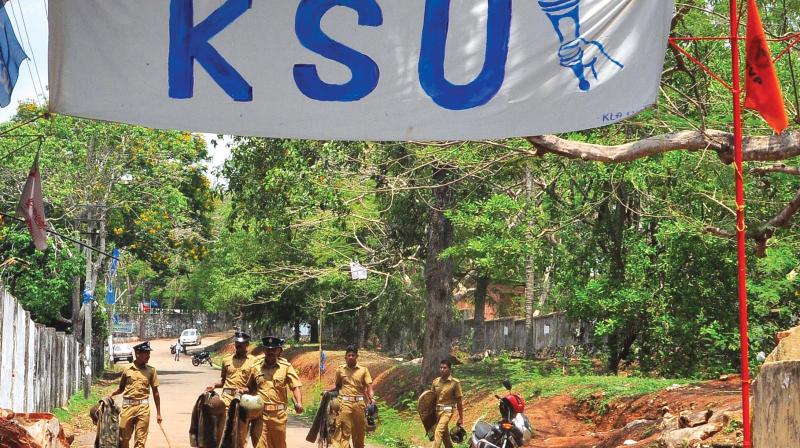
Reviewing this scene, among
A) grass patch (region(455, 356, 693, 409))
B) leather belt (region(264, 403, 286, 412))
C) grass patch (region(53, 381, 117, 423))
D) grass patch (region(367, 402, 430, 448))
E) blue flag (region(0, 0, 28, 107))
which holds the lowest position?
grass patch (region(367, 402, 430, 448))

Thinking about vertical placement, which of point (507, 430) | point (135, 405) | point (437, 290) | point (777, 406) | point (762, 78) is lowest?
point (507, 430)

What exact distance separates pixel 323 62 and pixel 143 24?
0.84m

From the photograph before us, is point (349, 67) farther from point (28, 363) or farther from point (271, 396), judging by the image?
point (28, 363)

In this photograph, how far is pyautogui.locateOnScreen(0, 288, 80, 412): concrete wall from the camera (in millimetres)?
18188

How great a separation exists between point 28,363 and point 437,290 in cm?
1152

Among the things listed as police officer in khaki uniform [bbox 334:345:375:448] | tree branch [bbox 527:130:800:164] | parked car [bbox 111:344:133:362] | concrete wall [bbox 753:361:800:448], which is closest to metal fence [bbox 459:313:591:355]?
police officer in khaki uniform [bbox 334:345:375:448]

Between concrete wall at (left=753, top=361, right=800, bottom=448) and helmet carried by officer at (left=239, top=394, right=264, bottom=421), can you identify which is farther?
helmet carried by officer at (left=239, top=394, right=264, bottom=421)

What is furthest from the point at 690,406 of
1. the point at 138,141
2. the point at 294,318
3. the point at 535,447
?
the point at 294,318

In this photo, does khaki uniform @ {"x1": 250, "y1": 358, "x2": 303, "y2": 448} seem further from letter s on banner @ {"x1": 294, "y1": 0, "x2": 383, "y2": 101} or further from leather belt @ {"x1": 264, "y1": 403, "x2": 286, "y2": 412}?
letter s on banner @ {"x1": 294, "y1": 0, "x2": 383, "y2": 101}

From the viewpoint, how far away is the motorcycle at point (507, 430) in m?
13.5

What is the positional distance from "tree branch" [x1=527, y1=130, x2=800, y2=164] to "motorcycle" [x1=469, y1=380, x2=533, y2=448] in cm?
339

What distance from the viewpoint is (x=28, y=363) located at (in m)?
21.0

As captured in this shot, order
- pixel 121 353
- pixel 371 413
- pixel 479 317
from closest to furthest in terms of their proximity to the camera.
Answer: pixel 371 413
pixel 479 317
pixel 121 353

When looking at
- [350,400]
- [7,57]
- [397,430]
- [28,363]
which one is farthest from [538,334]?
[7,57]
